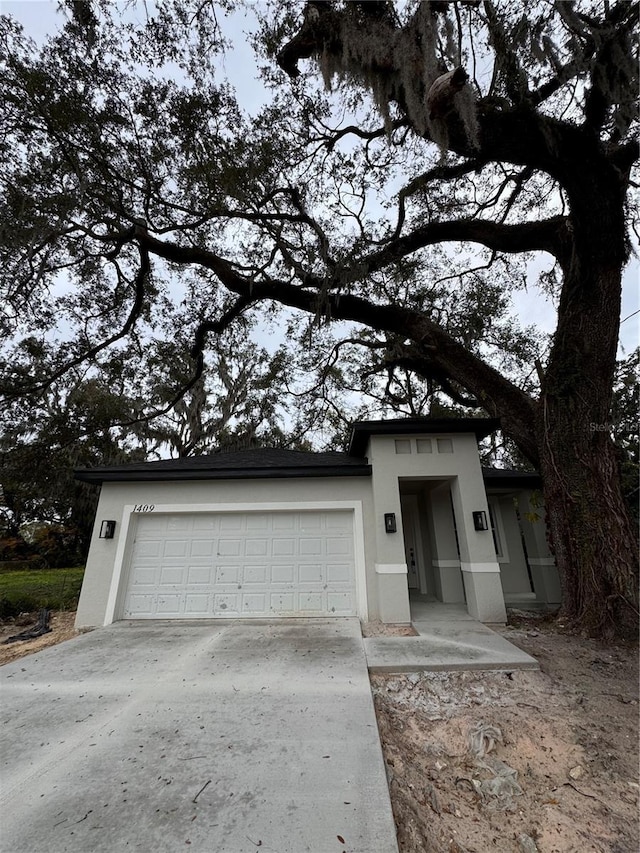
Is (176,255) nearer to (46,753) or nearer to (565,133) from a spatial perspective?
(565,133)

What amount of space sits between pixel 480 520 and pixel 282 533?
3.32 metres

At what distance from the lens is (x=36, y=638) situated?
5898 mm

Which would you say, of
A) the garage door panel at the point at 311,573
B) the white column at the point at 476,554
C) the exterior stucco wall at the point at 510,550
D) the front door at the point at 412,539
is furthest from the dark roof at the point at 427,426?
the front door at the point at 412,539

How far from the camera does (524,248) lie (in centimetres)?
664

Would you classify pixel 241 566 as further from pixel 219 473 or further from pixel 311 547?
pixel 219 473

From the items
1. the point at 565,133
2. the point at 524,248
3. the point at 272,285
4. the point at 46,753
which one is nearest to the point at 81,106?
the point at 272,285

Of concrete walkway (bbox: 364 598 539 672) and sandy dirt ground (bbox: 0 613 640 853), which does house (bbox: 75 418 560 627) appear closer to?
concrete walkway (bbox: 364 598 539 672)

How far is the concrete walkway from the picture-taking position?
3.78m

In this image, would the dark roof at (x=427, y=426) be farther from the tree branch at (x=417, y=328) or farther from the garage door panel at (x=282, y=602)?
the garage door panel at (x=282, y=602)

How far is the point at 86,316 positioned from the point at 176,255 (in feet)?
9.94

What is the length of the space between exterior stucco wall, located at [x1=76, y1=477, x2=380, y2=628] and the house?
0.02 metres

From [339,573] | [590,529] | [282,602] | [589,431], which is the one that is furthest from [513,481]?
[282,602]

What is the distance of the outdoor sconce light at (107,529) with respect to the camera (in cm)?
631

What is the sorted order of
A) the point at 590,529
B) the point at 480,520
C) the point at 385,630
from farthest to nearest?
the point at 480,520 → the point at 385,630 → the point at 590,529
